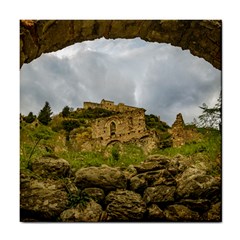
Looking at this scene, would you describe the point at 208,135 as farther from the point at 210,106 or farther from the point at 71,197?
the point at 71,197

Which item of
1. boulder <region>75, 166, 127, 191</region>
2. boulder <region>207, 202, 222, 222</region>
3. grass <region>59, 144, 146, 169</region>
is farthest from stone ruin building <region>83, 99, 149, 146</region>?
boulder <region>207, 202, 222, 222</region>

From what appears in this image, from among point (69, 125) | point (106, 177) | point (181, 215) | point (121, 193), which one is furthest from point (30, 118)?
point (181, 215)

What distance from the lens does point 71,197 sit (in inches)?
181

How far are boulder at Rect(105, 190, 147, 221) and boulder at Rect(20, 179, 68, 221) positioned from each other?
471 mm

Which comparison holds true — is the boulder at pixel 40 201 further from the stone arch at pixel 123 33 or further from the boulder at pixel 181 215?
the stone arch at pixel 123 33

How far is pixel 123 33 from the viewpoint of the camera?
15.4 feet

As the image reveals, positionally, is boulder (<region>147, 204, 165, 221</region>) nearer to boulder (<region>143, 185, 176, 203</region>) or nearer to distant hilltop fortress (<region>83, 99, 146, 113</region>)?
boulder (<region>143, 185, 176, 203</region>)
